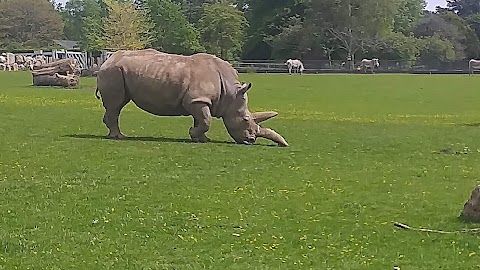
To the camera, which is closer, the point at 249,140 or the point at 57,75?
the point at 249,140

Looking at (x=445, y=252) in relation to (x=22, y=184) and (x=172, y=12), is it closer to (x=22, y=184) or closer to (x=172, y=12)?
(x=22, y=184)

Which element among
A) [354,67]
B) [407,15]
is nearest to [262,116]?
[354,67]

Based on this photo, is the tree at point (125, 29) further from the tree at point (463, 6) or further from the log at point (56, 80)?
the tree at point (463, 6)

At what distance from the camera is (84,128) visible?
24.0 metres

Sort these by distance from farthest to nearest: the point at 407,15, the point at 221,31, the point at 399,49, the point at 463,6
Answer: the point at 463,6 < the point at 407,15 < the point at 221,31 < the point at 399,49

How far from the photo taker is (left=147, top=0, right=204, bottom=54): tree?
99.4 meters

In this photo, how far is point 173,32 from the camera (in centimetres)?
10081

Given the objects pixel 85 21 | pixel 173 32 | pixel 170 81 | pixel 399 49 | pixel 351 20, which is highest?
pixel 85 21

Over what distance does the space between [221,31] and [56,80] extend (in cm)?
5961

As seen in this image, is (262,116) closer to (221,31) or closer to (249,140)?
(249,140)

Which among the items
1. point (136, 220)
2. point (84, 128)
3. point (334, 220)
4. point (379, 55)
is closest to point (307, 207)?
point (334, 220)

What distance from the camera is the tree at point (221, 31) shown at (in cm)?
10375

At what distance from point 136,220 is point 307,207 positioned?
2.56 meters

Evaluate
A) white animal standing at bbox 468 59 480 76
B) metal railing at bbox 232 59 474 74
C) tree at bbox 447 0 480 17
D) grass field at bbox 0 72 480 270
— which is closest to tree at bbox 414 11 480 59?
metal railing at bbox 232 59 474 74
